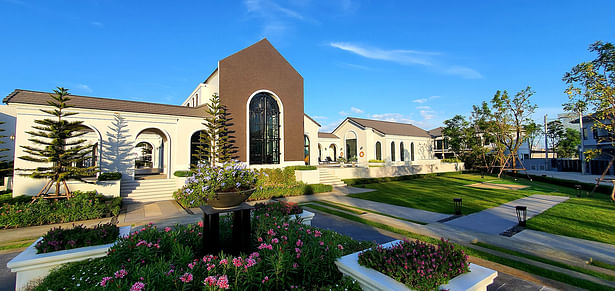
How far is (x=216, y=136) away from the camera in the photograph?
1525 centimetres

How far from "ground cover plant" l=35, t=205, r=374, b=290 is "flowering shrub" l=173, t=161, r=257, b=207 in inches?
31.7

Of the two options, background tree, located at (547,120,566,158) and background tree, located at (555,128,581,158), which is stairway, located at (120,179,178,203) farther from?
background tree, located at (555,128,581,158)

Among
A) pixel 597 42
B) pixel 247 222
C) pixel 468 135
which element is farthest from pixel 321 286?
pixel 468 135

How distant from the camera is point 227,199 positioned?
403 centimetres

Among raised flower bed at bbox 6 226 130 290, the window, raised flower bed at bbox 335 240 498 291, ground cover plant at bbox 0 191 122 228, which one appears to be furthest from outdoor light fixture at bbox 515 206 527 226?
the window

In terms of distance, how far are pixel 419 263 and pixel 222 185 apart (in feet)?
10.2

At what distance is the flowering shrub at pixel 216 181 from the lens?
4.06 metres

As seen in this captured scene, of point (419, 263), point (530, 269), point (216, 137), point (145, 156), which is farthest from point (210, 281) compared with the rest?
point (145, 156)

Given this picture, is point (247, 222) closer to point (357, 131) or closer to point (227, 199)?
point (227, 199)

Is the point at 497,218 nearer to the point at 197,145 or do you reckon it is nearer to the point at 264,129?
the point at 264,129

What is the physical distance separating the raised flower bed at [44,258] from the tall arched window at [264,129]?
13181 millimetres

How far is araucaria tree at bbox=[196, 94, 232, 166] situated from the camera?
14711 mm

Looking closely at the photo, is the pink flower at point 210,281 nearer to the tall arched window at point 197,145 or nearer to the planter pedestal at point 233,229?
the planter pedestal at point 233,229

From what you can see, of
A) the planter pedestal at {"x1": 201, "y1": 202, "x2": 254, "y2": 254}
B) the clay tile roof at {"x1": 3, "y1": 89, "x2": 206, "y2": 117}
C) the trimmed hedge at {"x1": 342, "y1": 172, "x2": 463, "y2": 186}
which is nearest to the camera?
the planter pedestal at {"x1": 201, "y1": 202, "x2": 254, "y2": 254}
